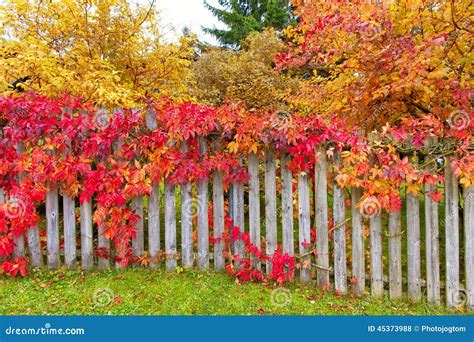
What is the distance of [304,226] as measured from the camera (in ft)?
9.92

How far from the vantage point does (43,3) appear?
4.18 m

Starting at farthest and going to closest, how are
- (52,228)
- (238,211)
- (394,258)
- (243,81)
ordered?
(243,81)
(52,228)
(238,211)
(394,258)

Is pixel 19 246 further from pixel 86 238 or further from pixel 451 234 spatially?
pixel 451 234

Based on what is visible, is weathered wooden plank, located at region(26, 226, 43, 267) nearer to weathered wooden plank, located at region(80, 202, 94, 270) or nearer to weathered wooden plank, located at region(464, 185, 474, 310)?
weathered wooden plank, located at region(80, 202, 94, 270)

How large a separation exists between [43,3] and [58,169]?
106 inches

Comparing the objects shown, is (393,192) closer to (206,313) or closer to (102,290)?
(206,313)

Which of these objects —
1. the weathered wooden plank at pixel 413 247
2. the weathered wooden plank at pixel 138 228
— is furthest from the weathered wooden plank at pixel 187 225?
the weathered wooden plank at pixel 413 247

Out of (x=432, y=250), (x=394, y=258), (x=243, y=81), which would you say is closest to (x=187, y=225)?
(x=394, y=258)

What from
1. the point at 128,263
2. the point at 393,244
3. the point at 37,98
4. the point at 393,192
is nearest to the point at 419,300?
the point at 393,244

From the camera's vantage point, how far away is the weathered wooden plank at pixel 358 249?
2.91 metres

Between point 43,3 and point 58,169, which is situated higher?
point 43,3

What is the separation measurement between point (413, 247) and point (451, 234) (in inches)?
12.8

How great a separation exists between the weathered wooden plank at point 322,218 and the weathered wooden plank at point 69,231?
2.41m

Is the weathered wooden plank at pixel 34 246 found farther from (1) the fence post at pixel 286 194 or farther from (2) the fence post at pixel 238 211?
(1) the fence post at pixel 286 194
